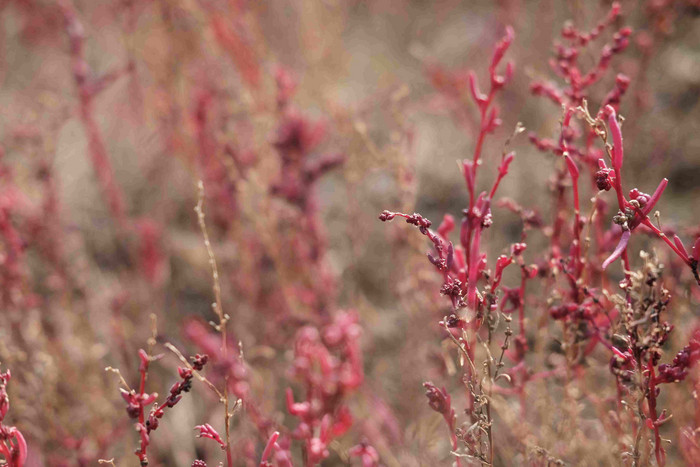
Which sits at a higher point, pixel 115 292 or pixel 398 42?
pixel 398 42

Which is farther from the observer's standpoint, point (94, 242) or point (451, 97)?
point (94, 242)

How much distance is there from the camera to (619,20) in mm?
1537

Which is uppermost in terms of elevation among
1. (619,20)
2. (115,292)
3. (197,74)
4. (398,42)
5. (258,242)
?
(398,42)

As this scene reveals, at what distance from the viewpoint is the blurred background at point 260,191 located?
1.66m

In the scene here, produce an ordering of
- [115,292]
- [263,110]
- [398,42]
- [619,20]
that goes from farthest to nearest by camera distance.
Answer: [398,42], [115,292], [263,110], [619,20]

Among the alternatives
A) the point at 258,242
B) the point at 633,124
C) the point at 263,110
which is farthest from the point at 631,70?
the point at 258,242

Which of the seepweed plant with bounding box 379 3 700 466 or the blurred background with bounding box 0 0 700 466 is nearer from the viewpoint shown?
the seepweed plant with bounding box 379 3 700 466

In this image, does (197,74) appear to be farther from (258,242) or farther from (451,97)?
(451,97)

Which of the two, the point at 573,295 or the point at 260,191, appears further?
the point at 260,191

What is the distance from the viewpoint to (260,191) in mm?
1662

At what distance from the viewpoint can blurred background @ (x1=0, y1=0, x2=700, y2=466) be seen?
1.66 metres

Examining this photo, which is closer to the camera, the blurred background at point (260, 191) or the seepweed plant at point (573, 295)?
the seepweed plant at point (573, 295)

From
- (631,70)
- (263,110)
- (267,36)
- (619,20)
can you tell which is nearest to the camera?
(619,20)

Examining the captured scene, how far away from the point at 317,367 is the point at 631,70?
1.53 meters
